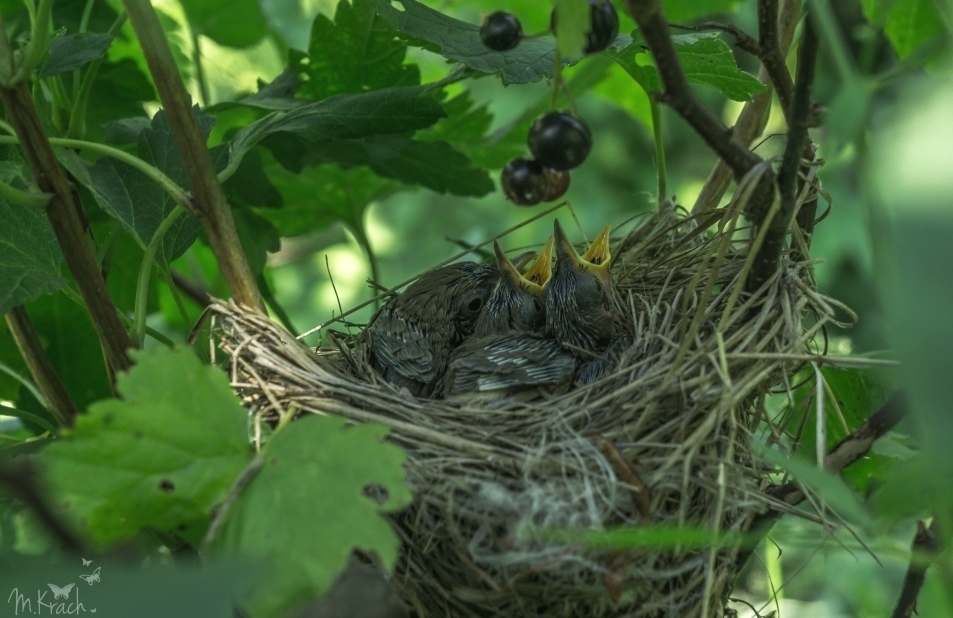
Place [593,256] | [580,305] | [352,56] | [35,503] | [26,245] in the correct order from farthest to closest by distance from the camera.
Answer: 1. [593,256]
2. [580,305]
3. [352,56]
4. [26,245]
5. [35,503]

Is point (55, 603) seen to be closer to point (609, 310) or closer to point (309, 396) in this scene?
point (309, 396)

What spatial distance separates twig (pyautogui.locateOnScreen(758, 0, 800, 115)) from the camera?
998 millimetres

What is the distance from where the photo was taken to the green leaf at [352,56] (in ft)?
4.91

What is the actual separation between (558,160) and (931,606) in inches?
33.3

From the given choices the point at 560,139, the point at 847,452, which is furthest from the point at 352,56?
the point at 847,452

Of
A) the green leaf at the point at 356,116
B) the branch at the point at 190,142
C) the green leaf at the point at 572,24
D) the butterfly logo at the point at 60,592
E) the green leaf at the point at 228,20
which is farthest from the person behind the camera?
the green leaf at the point at 228,20

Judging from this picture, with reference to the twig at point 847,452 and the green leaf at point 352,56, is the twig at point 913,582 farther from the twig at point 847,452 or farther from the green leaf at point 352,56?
the green leaf at point 352,56

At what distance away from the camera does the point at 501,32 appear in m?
1.05

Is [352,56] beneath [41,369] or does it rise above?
above

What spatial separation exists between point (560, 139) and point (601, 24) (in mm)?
141

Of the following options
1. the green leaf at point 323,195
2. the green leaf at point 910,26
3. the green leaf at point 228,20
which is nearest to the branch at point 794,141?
the green leaf at point 910,26

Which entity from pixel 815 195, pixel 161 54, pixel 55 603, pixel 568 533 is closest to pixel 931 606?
pixel 815 195

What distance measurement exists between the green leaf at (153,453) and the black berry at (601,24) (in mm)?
516

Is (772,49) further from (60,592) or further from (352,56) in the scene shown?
(60,592)
